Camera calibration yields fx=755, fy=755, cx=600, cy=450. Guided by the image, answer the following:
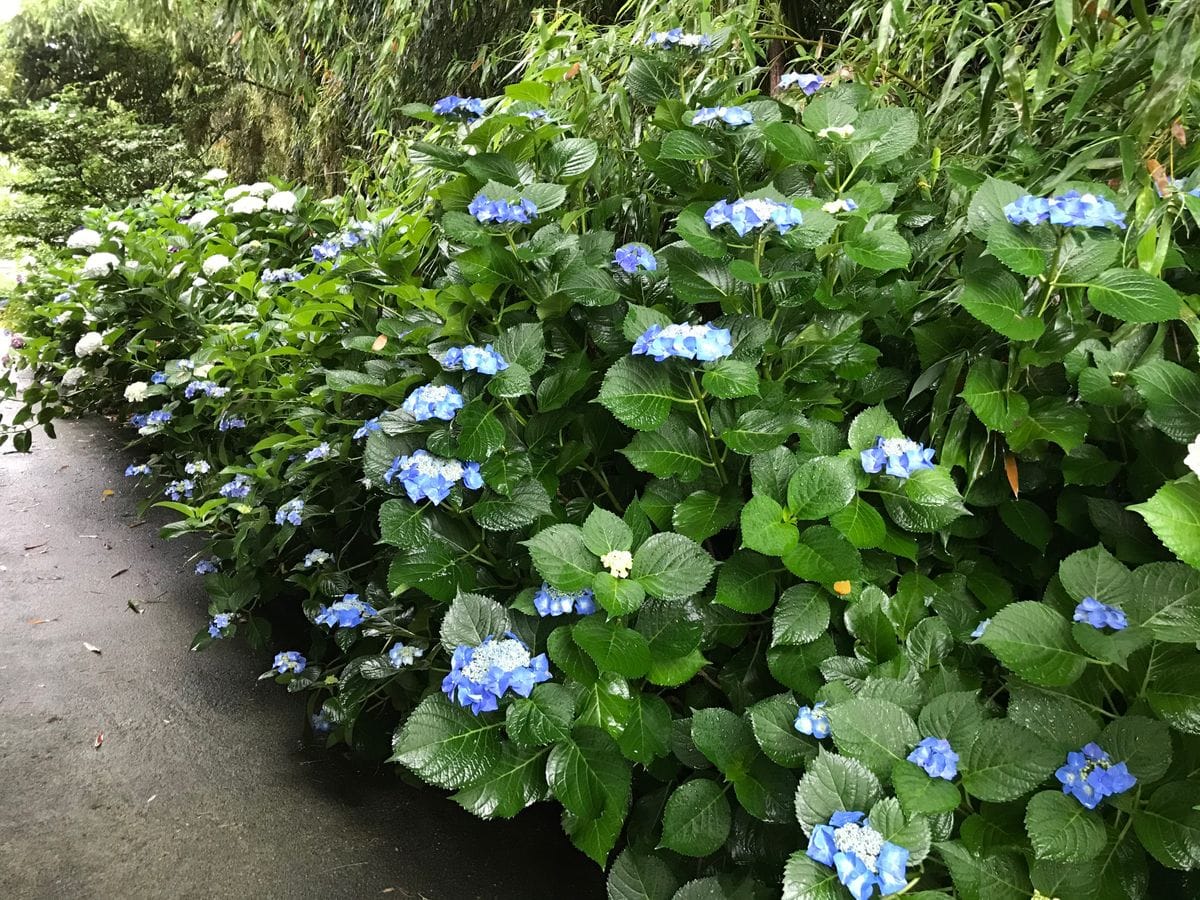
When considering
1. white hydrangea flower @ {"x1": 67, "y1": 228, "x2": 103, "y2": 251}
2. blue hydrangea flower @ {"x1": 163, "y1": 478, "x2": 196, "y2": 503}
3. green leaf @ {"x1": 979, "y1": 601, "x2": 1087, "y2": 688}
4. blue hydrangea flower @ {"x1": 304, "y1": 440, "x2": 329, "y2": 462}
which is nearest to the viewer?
green leaf @ {"x1": 979, "y1": 601, "x2": 1087, "y2": 688}

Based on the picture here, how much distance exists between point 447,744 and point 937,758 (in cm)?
51

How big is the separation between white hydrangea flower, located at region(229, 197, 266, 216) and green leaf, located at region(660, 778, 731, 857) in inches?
95.2

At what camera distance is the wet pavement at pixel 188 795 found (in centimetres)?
122

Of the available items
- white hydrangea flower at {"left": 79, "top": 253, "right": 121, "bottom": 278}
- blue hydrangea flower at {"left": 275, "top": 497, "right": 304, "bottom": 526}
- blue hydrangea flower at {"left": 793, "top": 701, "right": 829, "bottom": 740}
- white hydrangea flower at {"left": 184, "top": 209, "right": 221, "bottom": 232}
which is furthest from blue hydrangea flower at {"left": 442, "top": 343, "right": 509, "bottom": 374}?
white hydrangea flower at {"left": 184, "top": 209, "right": 221, "bottom": 232}

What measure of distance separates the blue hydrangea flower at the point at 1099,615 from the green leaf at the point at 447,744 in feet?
2.11

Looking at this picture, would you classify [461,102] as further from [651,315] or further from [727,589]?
[727,589]

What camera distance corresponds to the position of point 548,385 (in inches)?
41.3

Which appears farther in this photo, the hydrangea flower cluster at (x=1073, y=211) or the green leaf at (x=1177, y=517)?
the hydrangea flower cluster at (x=1073, y=211)

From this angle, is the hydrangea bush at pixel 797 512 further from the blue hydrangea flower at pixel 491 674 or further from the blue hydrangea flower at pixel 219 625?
the blue hydrangea flower at pixel 219 625

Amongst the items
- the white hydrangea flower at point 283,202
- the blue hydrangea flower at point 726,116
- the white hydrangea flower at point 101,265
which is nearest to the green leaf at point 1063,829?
the blue hydrangea flower at point 726,116

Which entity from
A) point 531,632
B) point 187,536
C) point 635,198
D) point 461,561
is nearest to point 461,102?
point 635,198

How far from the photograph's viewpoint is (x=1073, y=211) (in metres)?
0.82

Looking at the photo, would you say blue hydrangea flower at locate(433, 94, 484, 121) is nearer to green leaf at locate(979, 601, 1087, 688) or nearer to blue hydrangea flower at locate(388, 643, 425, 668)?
blue hydrangea flower at locate(388, 643, 425, 668)

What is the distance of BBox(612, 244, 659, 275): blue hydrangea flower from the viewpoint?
1091 mm
